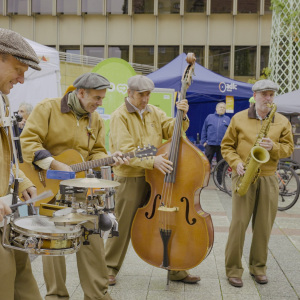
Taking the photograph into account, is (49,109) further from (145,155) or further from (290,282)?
(290,282)

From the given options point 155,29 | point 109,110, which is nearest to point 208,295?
point 109,110

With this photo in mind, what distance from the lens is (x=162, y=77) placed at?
10.9m

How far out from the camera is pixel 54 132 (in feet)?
11.7

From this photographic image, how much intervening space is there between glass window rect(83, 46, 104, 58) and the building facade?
0.06 metres

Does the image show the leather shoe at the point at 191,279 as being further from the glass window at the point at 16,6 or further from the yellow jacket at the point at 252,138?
the glass window at the point at 16,6

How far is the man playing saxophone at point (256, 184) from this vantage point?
427 centimetres

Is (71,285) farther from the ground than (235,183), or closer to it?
closer to it

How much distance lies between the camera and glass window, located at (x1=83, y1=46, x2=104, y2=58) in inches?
998

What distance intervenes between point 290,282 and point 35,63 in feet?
10.9

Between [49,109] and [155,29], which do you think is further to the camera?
[155,29]

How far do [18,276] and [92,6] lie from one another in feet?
80.7

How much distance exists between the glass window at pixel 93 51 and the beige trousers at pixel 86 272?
74.6 ft

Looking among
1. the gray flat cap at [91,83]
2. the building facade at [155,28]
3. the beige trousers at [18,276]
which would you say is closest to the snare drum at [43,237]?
the beige trousers at [18,276]

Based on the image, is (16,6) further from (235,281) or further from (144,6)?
(235,281)
